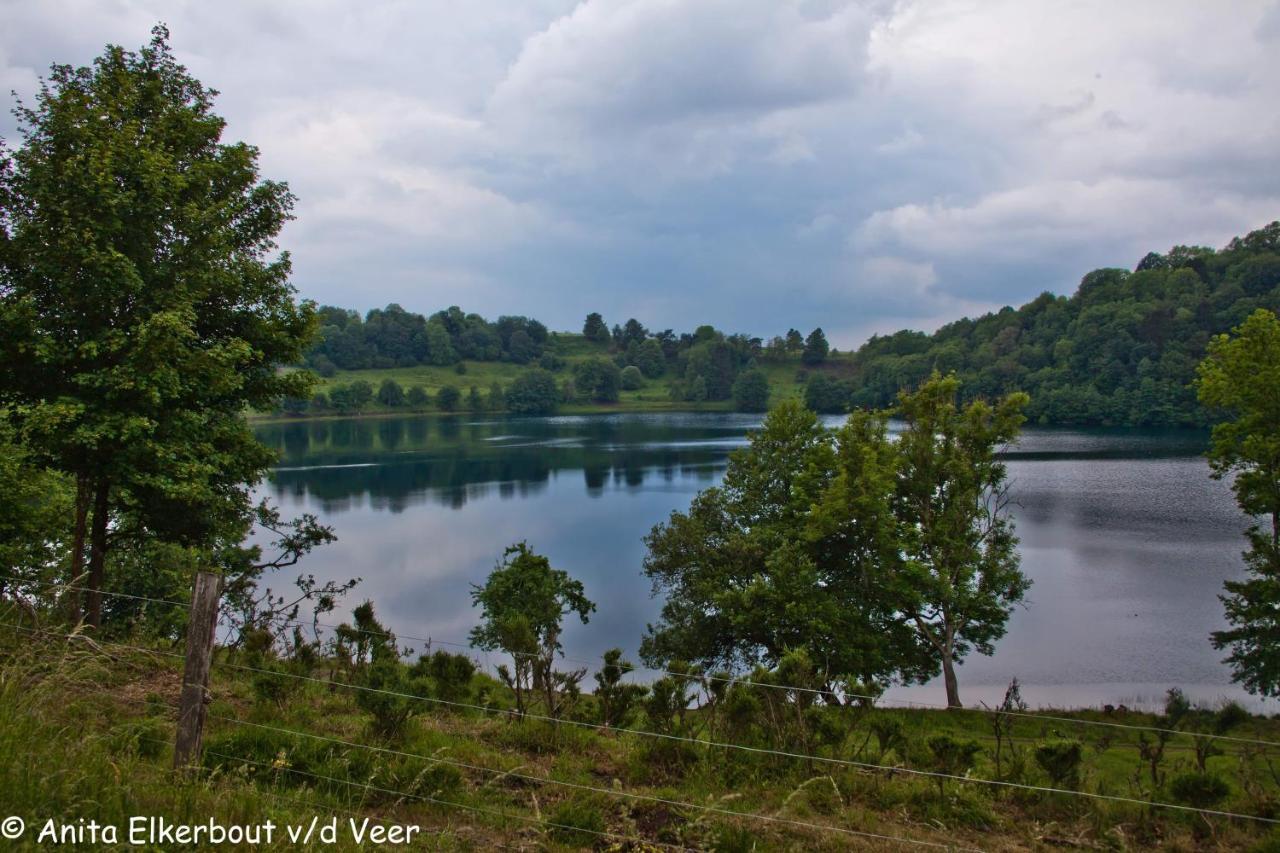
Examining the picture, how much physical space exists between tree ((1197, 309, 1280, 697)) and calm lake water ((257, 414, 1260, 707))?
130 inches

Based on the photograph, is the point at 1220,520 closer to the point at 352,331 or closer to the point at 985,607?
the point at 985,607

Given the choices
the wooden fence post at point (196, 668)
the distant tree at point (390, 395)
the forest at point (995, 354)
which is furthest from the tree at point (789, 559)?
the distant tree at point (390, 395)

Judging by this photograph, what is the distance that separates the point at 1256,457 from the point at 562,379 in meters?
155

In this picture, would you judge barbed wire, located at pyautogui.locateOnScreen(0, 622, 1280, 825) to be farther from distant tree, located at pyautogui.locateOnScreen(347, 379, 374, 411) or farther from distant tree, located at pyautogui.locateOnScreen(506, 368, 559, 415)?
distant tree, located at pyautogui.locateOnScreen(506, 368, 559, 415)

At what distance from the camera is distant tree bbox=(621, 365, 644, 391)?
179000 mm

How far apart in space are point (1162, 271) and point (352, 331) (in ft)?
540

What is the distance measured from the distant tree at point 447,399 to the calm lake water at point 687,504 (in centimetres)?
5908

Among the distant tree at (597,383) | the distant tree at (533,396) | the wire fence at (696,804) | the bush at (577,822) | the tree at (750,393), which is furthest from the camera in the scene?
the distant tree at (597,383)

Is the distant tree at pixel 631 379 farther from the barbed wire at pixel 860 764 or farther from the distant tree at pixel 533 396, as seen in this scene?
the barbed wire at pixel 860 764

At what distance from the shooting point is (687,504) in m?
52.9

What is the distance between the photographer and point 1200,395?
915 inches

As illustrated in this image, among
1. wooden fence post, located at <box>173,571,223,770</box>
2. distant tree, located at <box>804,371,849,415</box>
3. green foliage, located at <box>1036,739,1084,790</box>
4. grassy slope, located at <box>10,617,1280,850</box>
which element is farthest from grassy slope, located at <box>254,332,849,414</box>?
green foliage, located at <box>1036,739,1084,790</box>

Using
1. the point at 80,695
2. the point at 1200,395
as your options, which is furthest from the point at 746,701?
the point at 1200,395

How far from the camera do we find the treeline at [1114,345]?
348 feet
